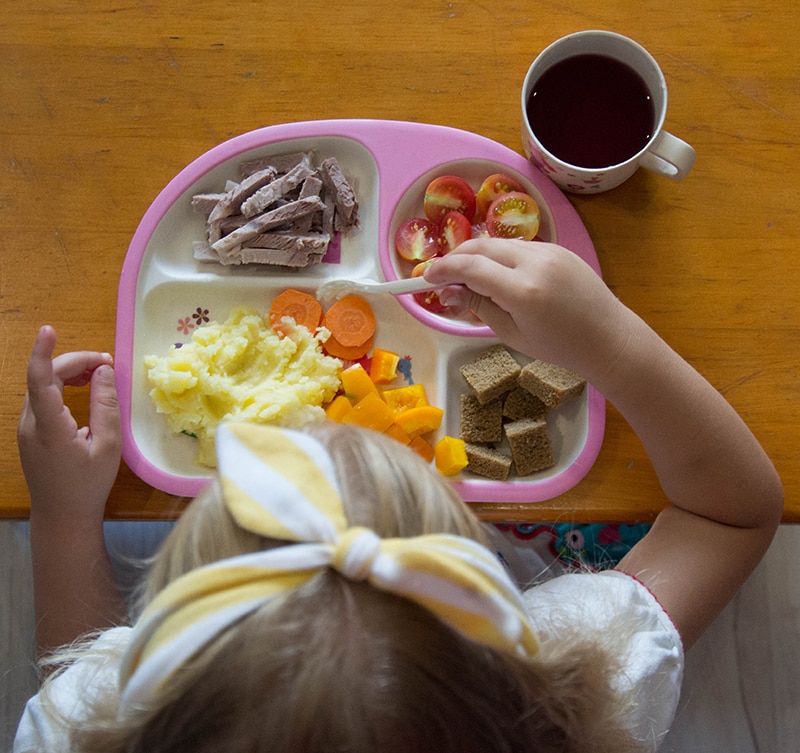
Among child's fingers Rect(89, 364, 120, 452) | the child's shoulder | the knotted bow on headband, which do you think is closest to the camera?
the knotted bow on headband

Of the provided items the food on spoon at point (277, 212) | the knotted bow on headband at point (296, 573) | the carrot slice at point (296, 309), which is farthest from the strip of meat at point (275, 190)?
the knotted bow on headband at point (296, 573)

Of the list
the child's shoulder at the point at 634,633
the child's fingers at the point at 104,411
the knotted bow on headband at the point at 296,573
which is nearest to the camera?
the knotted bow on headband at the point at 296,573

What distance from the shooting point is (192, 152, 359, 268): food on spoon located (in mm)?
906

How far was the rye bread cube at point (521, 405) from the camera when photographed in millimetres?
911

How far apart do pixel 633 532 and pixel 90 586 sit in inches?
30.1

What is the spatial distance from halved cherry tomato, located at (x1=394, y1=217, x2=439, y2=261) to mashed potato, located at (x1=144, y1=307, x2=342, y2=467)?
0.54 feet

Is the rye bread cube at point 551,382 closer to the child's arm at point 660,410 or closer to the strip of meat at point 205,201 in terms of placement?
the child's arm at point 660,410

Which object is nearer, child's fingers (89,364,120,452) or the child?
the child

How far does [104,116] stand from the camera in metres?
0.93

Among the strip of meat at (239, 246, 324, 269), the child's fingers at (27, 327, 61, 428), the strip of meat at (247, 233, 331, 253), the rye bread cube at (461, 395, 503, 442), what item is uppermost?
the strip of meat at (247, 233, 331, 253)

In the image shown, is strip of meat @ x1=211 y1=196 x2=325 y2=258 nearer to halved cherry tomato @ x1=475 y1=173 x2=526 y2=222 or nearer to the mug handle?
halved cherry tomato @ x1=475 y1=173 x2=526 y2=222

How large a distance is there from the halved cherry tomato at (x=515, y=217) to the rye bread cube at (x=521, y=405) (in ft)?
0.63

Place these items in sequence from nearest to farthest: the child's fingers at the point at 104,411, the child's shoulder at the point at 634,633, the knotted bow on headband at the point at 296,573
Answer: the knotted bow on headband at the point at 296,573 < the child's shoulder at the point at 634,633 < the child's fingers at the point at 104,411

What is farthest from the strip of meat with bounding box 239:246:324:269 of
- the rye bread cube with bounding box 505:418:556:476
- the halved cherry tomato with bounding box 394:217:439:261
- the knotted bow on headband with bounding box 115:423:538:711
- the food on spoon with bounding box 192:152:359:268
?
the knotted bow on headband with bounding box 115:423:538:711
